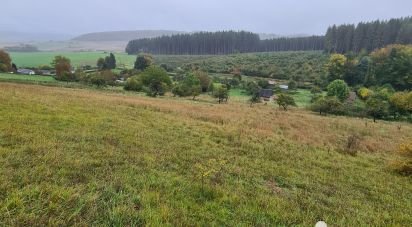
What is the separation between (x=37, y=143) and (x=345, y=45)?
473ft

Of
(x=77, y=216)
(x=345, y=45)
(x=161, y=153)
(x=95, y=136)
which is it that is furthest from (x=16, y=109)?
(x=345, y=45)

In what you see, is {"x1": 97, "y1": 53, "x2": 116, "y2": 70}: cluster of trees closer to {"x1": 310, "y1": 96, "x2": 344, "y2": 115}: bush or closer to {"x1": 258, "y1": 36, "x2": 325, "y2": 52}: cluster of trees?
{"x1": 310, "y1": 96, "x2": 344, "y2": 115}: bush

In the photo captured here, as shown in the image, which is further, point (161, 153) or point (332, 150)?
point (332, 150)

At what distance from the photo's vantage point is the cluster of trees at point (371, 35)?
389 feet

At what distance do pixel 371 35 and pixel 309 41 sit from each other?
162 feet

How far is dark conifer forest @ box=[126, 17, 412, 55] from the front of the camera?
122 metres

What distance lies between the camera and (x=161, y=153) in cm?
1060

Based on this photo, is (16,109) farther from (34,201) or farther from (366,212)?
(366,212)

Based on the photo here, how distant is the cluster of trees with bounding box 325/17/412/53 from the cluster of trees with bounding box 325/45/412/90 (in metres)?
29.1

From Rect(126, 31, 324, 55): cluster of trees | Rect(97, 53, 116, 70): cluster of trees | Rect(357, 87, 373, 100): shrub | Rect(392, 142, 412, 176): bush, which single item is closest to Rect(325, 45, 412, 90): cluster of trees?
Rect(357, 87, 373, 100): shrub

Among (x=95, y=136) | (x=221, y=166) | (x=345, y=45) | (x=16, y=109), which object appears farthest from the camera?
(x=345, y=45)

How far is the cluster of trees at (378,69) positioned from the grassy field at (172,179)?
86.9 metres

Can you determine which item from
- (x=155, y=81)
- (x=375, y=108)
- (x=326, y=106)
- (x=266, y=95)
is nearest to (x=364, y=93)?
(x=375, y=108)

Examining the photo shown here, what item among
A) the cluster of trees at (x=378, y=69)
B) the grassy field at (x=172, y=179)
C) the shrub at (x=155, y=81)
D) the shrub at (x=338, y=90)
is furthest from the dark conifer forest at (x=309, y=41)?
the grassy field at (x=172, y=179)
